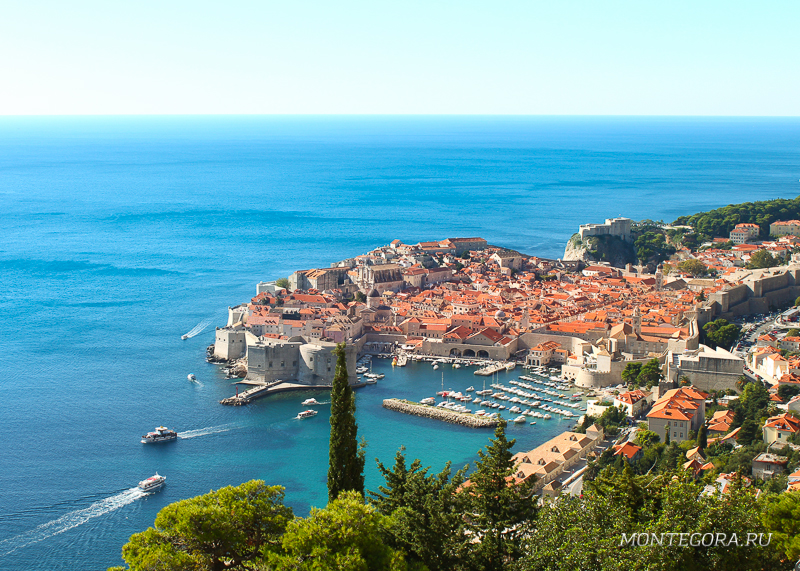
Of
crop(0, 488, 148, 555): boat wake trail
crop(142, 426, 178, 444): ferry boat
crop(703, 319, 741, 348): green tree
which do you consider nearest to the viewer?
crop(0, 488, 148, 555): boat wake trail

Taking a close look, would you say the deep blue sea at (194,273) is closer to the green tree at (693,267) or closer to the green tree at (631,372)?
the green tree at (631,372)

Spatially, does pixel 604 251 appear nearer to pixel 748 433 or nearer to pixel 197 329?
pixel 197 329

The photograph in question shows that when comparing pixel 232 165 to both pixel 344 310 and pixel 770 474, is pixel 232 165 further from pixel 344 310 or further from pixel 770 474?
pixel 770 474

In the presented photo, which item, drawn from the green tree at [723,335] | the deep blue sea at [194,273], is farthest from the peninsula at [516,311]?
the deep blue sea at [194,273]

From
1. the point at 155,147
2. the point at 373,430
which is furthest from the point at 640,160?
the point at 373,430

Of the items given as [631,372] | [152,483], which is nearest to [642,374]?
[631,372]

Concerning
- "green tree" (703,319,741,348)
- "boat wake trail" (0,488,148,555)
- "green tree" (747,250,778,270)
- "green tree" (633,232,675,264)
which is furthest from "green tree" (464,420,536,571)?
"green tree" (633,232,675,264)

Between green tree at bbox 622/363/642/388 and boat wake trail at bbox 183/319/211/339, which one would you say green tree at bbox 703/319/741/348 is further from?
boat wake trail at bbox 183/319/211/339
